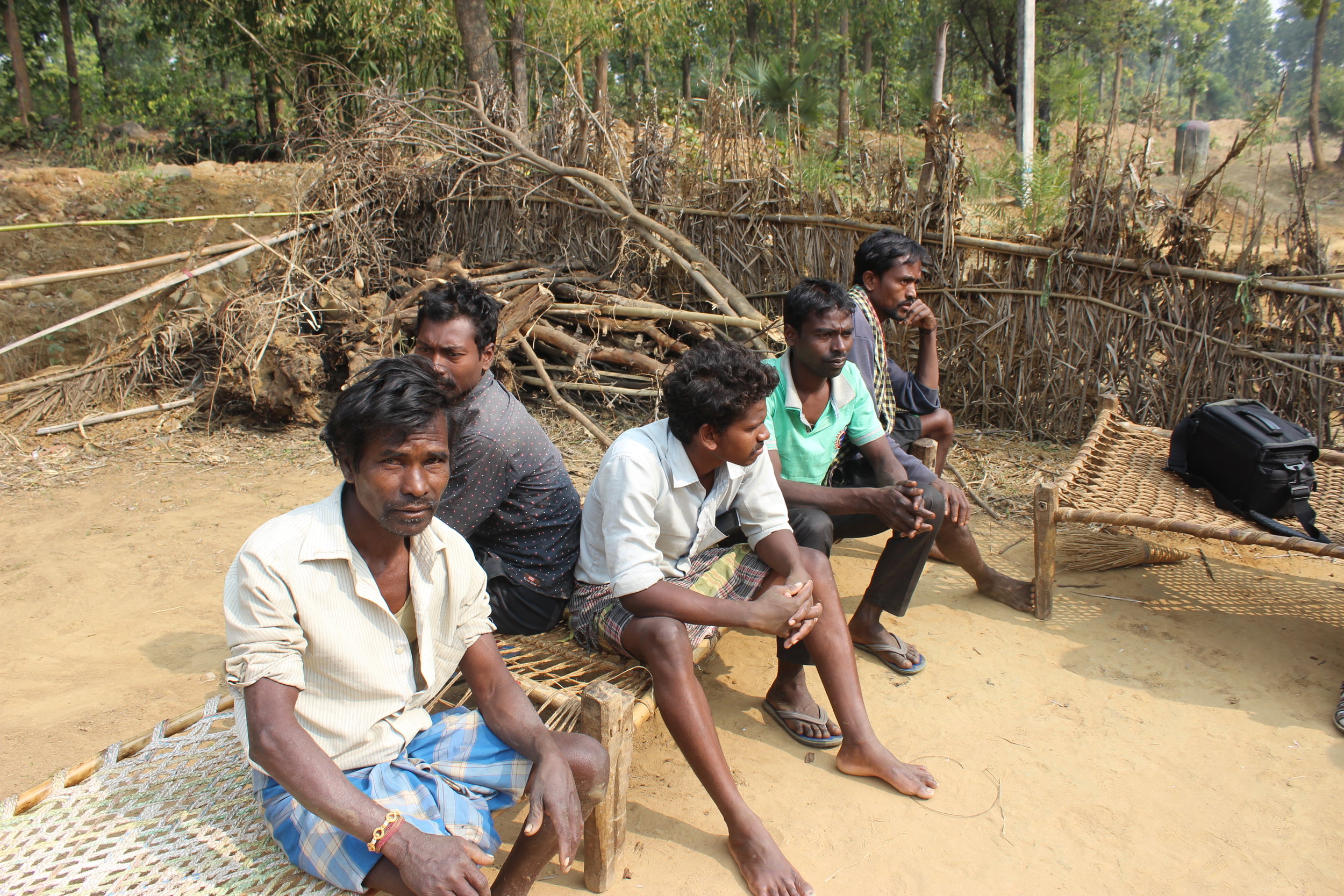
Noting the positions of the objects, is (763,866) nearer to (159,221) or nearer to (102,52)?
(159,221)

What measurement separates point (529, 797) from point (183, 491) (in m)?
4.13

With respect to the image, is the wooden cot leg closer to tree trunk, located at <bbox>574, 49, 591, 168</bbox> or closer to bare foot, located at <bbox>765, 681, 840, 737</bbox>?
bare foot, located at <bbox>765, 681, 840, 737</bbox>

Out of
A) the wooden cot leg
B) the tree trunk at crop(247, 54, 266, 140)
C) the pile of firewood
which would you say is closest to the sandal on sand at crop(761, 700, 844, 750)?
the wooden cot leg

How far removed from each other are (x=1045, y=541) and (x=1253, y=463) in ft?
2.84

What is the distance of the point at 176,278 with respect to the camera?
20.1 feet

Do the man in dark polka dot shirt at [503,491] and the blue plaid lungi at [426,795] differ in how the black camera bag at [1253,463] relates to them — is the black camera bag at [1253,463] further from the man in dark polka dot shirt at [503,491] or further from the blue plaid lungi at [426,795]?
the blue plaid lungi at [426,795]

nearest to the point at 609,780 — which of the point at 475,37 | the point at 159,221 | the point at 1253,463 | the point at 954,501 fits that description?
the point at 954,501

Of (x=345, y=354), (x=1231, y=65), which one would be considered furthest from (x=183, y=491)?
(x=1231, y=65)

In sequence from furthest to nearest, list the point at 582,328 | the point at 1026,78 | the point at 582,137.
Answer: the point at 1026,78, the point at 582,137, the point at 582,328

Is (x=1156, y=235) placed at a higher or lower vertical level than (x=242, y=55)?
lower

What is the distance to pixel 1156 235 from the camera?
4941 mm

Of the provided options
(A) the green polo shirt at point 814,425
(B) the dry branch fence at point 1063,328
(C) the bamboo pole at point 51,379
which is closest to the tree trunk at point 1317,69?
(B) the dry branch fence at point 1063,328

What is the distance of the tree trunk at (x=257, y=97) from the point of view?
41.4 feet

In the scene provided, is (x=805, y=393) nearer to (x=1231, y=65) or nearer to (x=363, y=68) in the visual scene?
(x=363, y=68)
